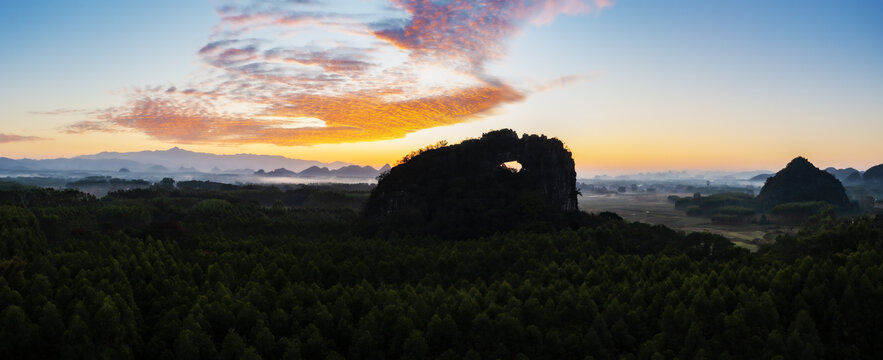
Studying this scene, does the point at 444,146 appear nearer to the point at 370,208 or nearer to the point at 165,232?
the point at 370,208

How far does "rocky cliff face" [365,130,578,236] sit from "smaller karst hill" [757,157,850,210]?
5098 inches

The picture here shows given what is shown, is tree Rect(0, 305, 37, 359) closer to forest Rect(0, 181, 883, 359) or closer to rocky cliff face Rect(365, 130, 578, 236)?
forest Rect(0, 181, 883, 359)

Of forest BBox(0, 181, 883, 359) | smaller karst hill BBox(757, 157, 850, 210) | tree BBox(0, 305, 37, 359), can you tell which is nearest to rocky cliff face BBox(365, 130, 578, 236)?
forest BBox(0, 181, 883, 359)

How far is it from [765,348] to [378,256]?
36.7 m

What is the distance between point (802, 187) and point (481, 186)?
155 metres

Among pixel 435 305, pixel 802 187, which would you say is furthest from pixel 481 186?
pixel 802 187

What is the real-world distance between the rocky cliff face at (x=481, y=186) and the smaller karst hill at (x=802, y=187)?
129486 millimetres

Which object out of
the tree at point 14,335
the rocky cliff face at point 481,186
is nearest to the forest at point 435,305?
the tree at point 14,335

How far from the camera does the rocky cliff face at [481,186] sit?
7912 cm

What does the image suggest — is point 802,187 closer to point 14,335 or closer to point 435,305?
point 435,305

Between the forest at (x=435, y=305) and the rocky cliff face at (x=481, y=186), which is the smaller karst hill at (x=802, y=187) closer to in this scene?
the rocky cliff face at (x=481, y=186)

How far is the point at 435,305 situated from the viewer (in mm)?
36562

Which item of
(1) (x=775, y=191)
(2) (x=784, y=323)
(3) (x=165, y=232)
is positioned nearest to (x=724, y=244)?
(2) (x=784, y=323)

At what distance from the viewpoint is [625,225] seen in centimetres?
7806
